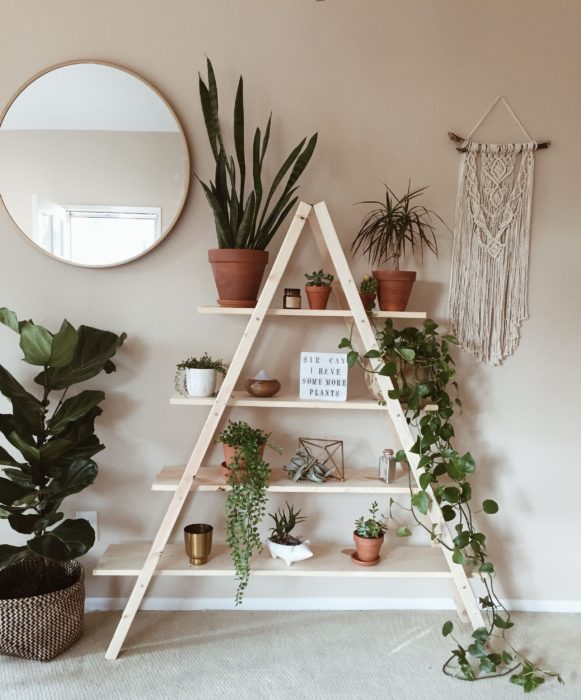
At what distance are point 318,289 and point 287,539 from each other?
90cm

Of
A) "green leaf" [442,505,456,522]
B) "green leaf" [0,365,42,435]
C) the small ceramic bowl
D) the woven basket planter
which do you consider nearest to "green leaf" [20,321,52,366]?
"green leaf" [0,365,42,435]

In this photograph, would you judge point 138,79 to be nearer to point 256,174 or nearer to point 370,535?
point 256,174

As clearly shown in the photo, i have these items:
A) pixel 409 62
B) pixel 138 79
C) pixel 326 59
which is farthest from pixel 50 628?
pixel 409 62

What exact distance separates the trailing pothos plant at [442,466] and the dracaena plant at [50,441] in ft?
2.91

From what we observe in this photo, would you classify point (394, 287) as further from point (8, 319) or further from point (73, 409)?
point (8, 319)

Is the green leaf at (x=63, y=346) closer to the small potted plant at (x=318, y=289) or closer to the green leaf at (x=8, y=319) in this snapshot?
the green leaf at (x=8, y=319)

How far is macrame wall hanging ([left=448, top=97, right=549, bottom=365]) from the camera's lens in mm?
2158

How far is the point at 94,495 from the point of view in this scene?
2197 millimetres

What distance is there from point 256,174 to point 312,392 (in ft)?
2.53

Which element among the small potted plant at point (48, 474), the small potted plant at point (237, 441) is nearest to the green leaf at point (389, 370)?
the small potted plant at point (237, 441)

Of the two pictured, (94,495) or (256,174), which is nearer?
(256,174)

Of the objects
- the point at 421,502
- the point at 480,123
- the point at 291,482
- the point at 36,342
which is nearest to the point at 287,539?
the point at 291,482

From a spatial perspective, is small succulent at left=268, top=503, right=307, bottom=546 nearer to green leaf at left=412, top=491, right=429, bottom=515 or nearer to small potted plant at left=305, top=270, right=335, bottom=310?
green leaf at left=412, top=491, right=429, bottom=515

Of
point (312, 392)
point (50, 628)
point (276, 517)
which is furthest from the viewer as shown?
point (276, 517)
